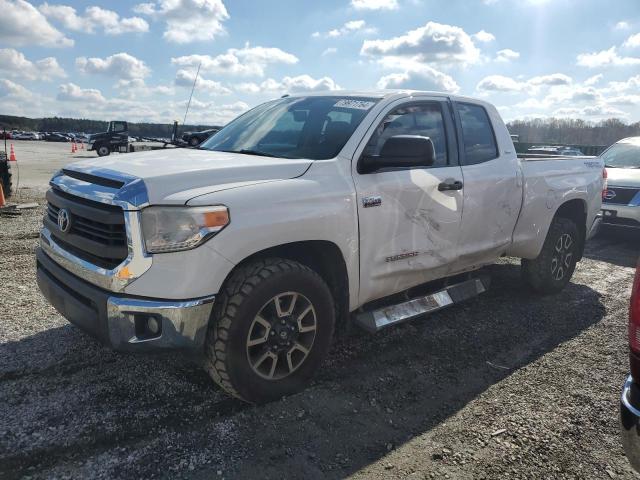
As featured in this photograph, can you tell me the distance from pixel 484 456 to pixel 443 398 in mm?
591

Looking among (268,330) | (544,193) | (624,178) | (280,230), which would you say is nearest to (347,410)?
(268,330)

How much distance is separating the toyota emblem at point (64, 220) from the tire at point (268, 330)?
3.36ft

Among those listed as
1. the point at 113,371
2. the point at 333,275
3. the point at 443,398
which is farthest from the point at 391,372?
the point at 113,371

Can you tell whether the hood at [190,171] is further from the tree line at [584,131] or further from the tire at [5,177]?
the tree line at [584,131]

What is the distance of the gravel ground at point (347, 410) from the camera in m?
2.55

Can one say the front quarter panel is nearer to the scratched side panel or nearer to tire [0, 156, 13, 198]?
the scratched side panel

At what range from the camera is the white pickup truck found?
259cm

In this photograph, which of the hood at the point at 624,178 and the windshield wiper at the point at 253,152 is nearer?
the windshield wiper at the point at 253,152

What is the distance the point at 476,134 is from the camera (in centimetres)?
445

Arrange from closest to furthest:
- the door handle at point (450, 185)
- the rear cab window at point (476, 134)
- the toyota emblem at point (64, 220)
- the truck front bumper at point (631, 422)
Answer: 1. the truck front bumper at point (631, 422)
2. the toyota emblem at point (64, 220)
3. the door handle at point (450, 185)
4. the rear cab window at point (476, 134)

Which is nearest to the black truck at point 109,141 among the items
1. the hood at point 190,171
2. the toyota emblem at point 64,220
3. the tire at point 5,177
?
the tire at point 5,177

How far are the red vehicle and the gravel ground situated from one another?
65 centimetres

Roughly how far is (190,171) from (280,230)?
0.59m

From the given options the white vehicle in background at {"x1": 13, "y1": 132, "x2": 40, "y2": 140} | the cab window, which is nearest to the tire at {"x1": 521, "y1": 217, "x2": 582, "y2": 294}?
the cab window
